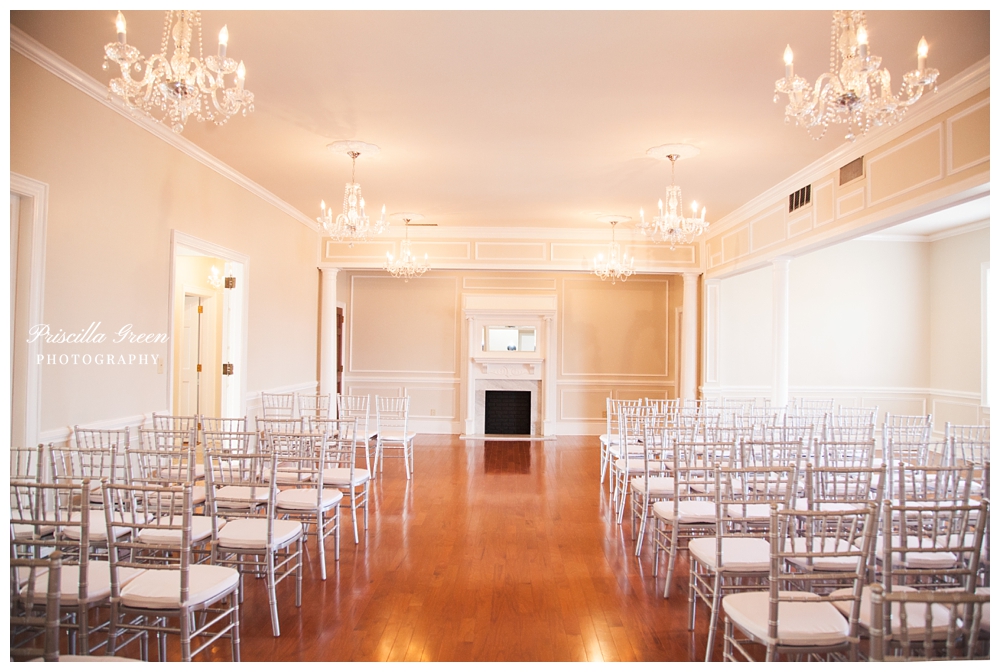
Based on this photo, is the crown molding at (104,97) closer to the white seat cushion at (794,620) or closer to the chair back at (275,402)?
the chair back at (275,402)

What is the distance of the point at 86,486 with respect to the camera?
2.13 m

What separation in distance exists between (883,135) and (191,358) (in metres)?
7.76

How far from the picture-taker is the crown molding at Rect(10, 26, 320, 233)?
354 cm

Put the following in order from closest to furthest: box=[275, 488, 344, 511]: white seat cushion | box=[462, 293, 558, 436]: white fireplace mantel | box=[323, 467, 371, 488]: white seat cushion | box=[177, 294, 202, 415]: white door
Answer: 1. box=[275, 488, 344, 511]: white seat cushion
2. box=[323, 467, 371, 488]: white seat cushion
3. box=[177, 294, 202, 415]: white door
4. box=[462, 293, 558, 436]: white fireplace mantel

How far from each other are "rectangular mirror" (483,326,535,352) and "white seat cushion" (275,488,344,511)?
6463 mm

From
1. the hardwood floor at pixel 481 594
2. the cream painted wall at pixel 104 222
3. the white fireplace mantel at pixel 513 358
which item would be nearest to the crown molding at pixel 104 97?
the cream painted wall at pixel 104 222

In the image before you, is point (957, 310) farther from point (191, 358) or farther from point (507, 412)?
point (191, 358)

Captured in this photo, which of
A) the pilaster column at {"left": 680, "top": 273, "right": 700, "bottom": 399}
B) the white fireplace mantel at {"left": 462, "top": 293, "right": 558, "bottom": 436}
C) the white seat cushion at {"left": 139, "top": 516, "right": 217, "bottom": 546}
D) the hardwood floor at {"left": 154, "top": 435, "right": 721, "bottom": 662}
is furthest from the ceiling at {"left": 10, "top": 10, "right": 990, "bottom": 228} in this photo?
the white fireplace mantel at {"left": 462, "top": 293, "right": 558, "bottom": 436}

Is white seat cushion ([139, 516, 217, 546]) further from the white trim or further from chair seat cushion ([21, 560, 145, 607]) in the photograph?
the white trim

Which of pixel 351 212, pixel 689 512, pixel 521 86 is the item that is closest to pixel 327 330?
pixel 351 212

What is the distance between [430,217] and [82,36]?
5199 millimetres
